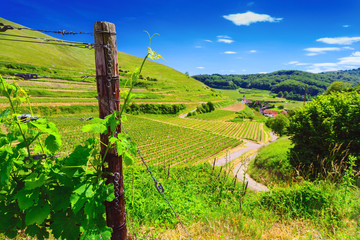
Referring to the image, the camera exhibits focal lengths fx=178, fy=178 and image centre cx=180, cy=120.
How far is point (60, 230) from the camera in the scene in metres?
1.88

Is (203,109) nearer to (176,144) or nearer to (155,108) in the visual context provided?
(155,108)

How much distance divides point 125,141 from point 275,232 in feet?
11.7

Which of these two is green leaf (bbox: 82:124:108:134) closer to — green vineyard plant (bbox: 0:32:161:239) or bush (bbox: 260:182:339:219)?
green vineyard plant (bbox: 0:32:161:239)

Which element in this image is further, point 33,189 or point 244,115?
point 244,115

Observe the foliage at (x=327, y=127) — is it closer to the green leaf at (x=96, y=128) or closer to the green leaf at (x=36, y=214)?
the green leaf at (x=96, y=128)

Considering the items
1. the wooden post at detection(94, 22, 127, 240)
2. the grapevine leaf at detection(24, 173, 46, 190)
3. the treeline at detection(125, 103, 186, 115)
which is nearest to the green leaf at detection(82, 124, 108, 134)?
the wooden post at detection(94, 22, 127, 240)

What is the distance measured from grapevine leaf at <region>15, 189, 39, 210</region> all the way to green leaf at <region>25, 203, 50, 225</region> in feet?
0.28

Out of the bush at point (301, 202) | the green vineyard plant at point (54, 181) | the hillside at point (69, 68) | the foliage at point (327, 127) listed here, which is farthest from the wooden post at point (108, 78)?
the hillside at point (69, 68)

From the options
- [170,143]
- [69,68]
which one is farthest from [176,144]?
[69,68]

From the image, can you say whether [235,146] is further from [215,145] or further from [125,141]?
[125,141]

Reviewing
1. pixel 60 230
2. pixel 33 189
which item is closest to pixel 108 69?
pixel 33 189

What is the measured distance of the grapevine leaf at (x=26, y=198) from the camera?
1.73 metres

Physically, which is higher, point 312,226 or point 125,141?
point 125,141

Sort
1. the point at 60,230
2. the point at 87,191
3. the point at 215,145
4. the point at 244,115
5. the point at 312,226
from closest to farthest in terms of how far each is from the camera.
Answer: the point at 87,191
the point at 60,230
the point at 312,226
the point at 215,145
the point at 244,115
